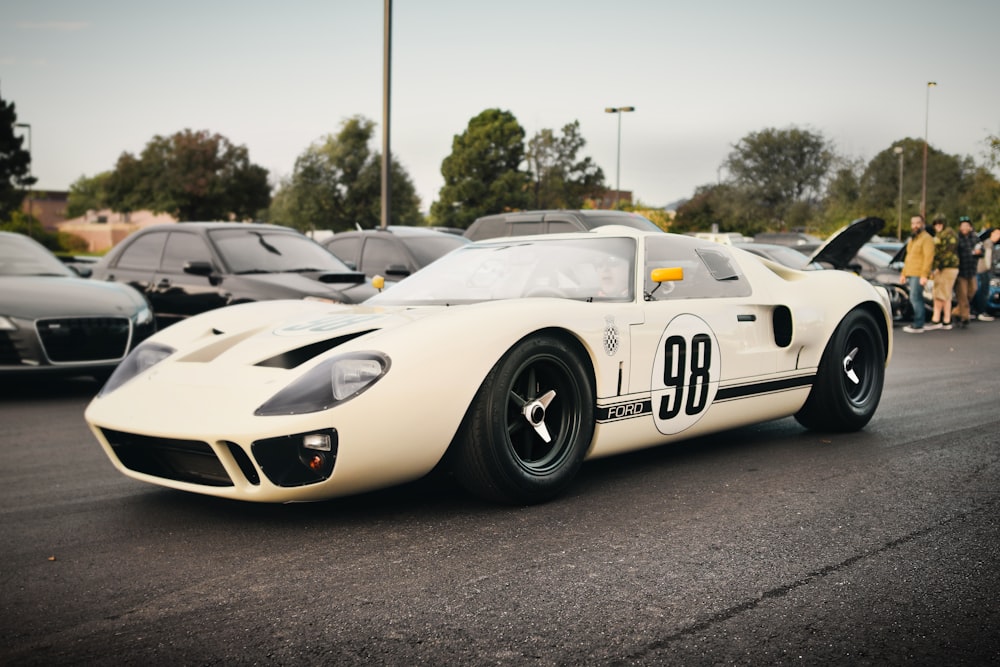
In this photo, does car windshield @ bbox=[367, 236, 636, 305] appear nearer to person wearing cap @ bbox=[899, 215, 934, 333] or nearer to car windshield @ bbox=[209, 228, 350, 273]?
car windshield @ bbox=[209, 228, 350, 273]

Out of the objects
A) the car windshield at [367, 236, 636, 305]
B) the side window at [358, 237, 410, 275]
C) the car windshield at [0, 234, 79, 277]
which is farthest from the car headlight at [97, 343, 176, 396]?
the side window at [358, 237, 410, 275]

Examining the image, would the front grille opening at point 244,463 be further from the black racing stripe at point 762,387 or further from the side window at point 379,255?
the side window at point 379,255

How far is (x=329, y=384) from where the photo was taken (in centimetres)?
334

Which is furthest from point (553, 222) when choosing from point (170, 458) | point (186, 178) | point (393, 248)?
point (186, 178)

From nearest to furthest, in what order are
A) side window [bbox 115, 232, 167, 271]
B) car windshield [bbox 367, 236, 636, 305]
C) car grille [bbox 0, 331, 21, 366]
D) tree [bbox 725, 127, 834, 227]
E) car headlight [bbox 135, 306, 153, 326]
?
car windshield [bbox 367, 236, 636, 305]
car grille [bbox 0, 331, 21, 366]
car headlight [bbox 135, 306, 153, 326]
side window [bbox 115, 232, 167, 271]
tree [bbox 725, 127, 834, 227]

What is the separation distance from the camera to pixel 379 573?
9.69ft

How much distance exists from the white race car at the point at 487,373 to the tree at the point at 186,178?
63.7 metres

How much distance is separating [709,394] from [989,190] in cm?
4074

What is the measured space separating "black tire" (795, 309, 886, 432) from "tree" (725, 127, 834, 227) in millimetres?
82473

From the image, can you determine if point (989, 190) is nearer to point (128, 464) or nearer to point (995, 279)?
point (995, 279)

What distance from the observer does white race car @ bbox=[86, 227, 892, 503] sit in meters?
3.32

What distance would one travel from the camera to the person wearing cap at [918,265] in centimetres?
1411

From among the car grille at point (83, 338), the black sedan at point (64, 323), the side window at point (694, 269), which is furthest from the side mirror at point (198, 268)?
the side window at point (694, 269)

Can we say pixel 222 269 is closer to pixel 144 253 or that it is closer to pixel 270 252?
pixel 270 252
